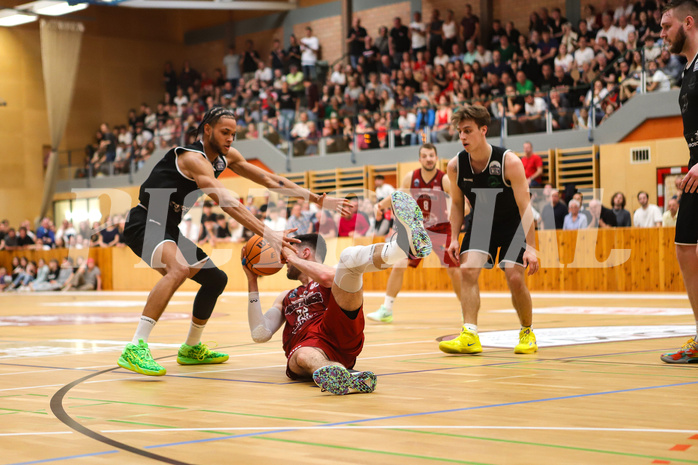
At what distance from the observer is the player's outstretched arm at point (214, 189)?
17.8 feet

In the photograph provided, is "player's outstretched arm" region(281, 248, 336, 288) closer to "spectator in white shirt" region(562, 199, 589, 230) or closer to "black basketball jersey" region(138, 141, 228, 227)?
"black basketball jersey" region(138, 141, 228, 227)

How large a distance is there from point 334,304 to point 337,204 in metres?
1.13

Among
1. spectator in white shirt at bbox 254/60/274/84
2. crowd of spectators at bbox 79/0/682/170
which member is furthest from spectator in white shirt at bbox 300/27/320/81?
spectator in white shirt at bbox 254/60/274/84

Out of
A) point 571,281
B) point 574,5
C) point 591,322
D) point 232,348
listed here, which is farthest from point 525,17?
point 232,348

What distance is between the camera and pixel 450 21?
74.5ft

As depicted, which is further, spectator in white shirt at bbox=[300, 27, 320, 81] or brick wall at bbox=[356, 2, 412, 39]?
brick wall at bbox=[356, 2, 412, 39]

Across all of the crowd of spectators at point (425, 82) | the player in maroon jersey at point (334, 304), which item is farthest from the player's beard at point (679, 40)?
the crowd of spectators at point (425, 82)

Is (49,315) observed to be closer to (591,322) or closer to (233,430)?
(591,322)

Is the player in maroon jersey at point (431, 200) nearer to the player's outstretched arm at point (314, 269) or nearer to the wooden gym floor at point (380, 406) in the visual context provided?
the wooden gym floor at point (380, 406)

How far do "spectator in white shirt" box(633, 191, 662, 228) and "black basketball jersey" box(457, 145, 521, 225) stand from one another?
30.3ft

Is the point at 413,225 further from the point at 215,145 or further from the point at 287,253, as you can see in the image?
the point at 215,145

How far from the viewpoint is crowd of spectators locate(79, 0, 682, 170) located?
57.5ft

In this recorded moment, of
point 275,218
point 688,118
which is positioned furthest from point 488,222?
point 275,218

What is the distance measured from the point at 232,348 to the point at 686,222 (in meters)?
3.98
